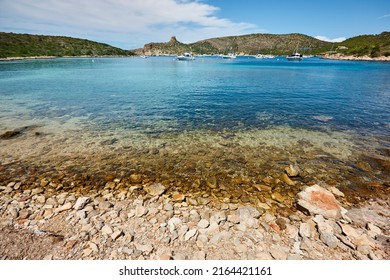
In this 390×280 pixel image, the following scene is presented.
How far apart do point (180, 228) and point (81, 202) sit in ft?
14.8

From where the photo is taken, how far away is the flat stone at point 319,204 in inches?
290

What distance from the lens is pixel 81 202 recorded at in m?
8.05

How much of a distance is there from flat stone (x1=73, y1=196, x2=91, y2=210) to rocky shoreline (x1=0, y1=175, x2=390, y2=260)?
4 centimetres

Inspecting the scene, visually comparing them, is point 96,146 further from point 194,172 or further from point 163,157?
point 194,172

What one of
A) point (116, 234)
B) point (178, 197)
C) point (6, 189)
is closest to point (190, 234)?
point (178, 197)

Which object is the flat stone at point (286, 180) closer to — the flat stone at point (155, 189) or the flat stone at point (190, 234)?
the flat stone at point (190, 234)

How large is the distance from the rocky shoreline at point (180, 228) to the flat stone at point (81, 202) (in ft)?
0.14

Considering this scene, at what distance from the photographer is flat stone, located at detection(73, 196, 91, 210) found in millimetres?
7857

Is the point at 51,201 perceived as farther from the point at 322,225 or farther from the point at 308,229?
the point at 322,225

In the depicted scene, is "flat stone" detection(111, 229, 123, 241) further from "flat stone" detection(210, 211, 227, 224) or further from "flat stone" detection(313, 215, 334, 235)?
"flat stone" detection(313, 215, 334, 235)

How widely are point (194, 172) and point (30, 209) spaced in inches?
294

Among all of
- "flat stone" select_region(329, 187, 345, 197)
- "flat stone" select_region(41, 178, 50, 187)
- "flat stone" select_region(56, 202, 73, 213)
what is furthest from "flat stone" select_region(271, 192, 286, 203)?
"flat stone" select_region(41, 178, 50, 187)

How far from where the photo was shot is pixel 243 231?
6.77m
